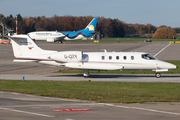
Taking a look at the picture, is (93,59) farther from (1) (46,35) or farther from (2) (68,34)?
(1) (46,35)

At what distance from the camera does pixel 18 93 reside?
19.2m

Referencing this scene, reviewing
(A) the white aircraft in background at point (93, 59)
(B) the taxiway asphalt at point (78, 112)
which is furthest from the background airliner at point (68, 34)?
(B) the taxiway asphalt at point (78, 112)

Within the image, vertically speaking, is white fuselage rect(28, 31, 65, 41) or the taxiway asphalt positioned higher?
white fuselage rect(28, 31, 65, 41)

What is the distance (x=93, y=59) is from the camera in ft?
93.8

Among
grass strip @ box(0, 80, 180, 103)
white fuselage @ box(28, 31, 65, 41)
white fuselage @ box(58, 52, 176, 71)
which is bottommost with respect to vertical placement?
grass strip @ box(0, 80, 180, 103)

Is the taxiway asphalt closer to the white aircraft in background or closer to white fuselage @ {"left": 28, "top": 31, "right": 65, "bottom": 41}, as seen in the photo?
the white aircraft in background

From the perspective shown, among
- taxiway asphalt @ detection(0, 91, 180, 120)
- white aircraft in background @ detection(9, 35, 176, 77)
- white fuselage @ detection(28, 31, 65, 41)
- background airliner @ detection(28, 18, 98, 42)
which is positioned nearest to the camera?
taxiway asphalt @ detection(0, 91, 180, 120)

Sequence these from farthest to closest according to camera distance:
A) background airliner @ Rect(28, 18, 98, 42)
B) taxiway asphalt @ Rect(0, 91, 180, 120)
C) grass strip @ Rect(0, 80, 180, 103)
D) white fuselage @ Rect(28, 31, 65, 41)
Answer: white fuselage @ Rect(28, 31, 65, 41) → background airliner @ Rect(28, 18, 98, 42) → grass strip @ Rect(0, 80, 180, 103) → taxiway asphalt @ Rect(0, 91, 180, 120)

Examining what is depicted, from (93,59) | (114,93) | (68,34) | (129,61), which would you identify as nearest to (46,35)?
(68,34)

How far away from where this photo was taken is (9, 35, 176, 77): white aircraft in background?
2781 centimetres

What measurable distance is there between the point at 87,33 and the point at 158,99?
8824cm

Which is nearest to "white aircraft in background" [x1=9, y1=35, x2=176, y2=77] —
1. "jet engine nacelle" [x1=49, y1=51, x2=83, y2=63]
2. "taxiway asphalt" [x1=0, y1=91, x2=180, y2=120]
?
"jet engine nacelle" [x1=49, y1=51, x2=83, y2=63]

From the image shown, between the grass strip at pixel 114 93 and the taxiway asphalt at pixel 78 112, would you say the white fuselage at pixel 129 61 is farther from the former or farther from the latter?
the taxiway asphalt at pixel 78 112

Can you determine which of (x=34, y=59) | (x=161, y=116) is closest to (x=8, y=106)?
(x=161, y=116)
